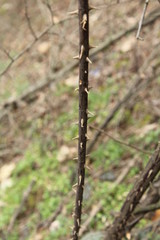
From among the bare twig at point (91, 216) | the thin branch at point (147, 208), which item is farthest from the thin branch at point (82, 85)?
the bare twig at point (91, 216)

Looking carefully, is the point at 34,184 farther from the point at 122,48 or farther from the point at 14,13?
the point at 14,13

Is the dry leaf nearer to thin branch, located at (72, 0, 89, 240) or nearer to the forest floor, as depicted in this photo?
the forest floor

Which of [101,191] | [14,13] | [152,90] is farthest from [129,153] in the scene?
[14,13]

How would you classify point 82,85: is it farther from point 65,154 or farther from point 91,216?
point 65,154

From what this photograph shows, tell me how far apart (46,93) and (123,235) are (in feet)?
11.1

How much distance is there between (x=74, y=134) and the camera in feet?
14.6

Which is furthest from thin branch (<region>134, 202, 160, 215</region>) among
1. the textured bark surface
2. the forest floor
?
the forest floor

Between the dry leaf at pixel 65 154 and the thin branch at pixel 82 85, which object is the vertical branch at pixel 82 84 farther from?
the dry leaf at pixel 65 154

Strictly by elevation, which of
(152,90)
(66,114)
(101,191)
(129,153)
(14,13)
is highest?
(14,13)

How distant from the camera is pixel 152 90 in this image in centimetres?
421

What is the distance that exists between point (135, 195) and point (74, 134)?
8.59 ft

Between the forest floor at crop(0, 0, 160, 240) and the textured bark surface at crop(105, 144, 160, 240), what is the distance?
459 millimetres

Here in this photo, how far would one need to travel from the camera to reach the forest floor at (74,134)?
3.37 meters

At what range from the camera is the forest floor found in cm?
337
